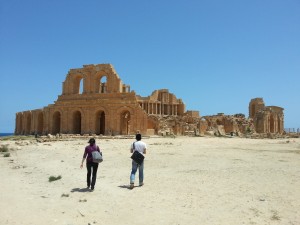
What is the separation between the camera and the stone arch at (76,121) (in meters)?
42.3

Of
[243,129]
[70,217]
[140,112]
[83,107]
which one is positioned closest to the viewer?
[70,217]

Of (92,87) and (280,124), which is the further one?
(280,124)

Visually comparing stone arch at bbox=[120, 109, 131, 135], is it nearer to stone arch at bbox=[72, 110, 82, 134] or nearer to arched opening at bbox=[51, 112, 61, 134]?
stone arch at bbox=[72, 110, 82, 134]

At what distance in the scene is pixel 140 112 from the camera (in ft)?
123

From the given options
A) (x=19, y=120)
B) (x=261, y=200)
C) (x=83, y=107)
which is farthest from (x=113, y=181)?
(x=19, y=120)

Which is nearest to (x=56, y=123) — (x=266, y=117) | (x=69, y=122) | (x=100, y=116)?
(x=69, y=122)

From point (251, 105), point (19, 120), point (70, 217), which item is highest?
point (251, 105)

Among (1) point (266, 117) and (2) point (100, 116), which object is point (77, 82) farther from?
(1) point (266, 117)

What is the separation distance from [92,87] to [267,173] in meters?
34.4

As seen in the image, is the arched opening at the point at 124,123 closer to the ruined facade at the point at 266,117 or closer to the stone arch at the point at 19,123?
the stone arch at the point at 19,123

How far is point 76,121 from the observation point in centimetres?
4338

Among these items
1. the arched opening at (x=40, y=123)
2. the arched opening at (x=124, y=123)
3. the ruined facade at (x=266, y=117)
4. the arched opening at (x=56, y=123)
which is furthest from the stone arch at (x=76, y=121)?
the ruined facade at (x=266, y=117)

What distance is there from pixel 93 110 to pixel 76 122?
185 inches

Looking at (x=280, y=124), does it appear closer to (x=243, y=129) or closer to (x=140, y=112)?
(x=243, y=129)
